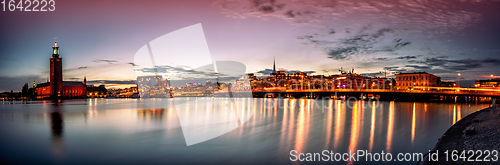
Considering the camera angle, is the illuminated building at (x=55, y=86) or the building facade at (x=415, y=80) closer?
the illuminated building at (x=55, y=86)

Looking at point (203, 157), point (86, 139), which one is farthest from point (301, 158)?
point (86, 139)

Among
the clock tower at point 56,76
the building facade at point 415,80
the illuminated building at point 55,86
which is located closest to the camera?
the clock tower at point 56,76

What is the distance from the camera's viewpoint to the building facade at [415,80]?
101m

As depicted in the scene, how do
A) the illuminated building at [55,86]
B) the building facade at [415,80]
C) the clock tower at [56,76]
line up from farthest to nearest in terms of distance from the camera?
1. the building facade at [415,80]
2. the illuminated building at [55,86]
3. the clock tower at [56,76]

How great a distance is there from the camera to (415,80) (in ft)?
337

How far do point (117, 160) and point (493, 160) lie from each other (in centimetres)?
1244

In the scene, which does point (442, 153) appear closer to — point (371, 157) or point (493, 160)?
point (493, 160)

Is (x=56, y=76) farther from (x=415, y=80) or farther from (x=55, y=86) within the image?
(x=415, y=80)

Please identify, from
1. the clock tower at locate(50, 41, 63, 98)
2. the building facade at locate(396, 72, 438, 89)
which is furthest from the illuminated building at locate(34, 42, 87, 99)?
the building facade at locate(396, 72, 438, 89)

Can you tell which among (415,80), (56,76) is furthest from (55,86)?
(415,80)

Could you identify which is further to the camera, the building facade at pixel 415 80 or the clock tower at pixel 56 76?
the building facade at pixel 415 80

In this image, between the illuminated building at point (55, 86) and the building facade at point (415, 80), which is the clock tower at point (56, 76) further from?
the building facade at point (415, 80)

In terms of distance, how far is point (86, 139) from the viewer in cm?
1614

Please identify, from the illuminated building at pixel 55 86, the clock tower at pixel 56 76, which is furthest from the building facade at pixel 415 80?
the illuminated building at pixel 55 86
